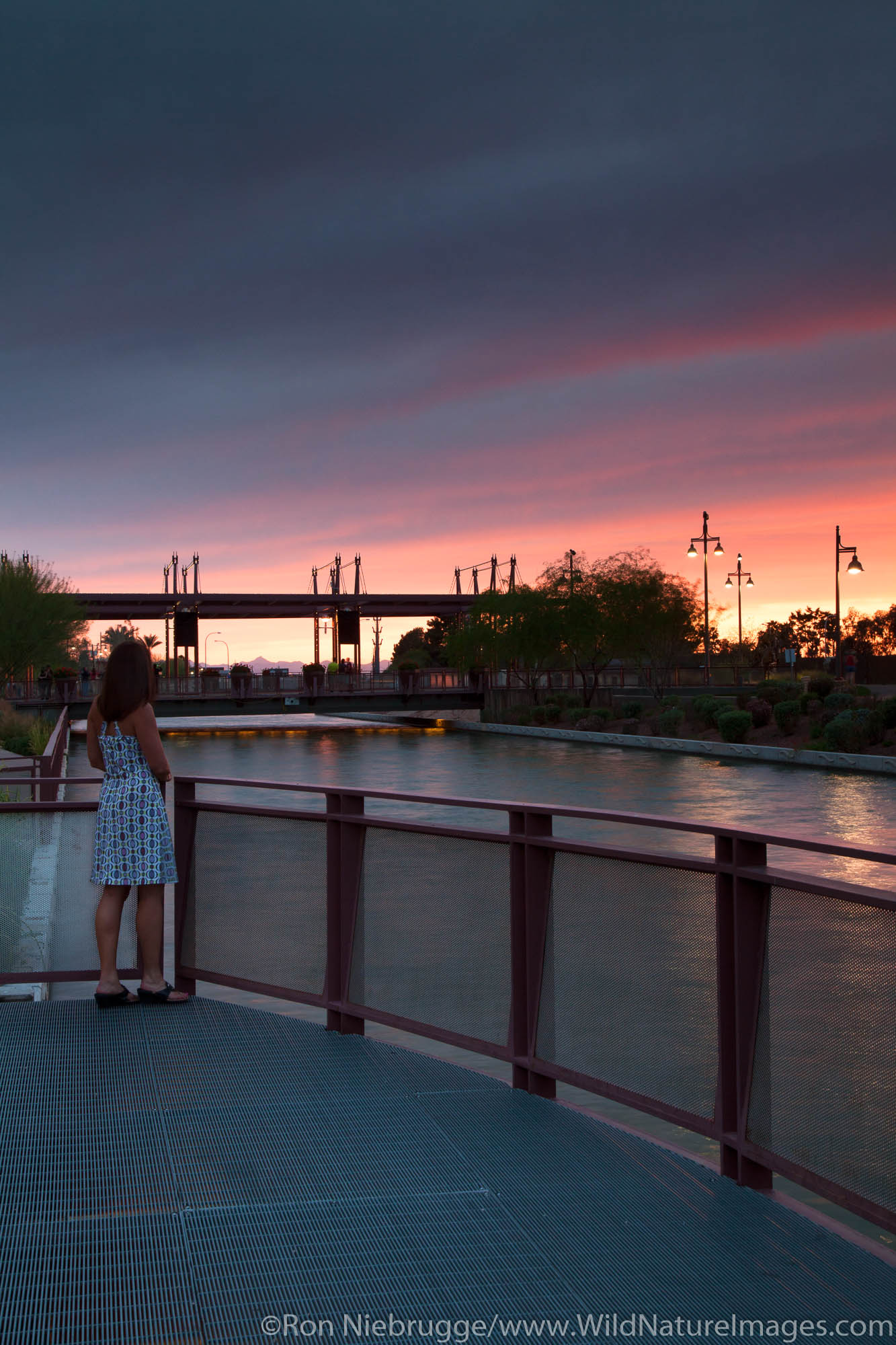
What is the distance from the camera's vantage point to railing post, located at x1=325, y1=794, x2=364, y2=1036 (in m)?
6.16

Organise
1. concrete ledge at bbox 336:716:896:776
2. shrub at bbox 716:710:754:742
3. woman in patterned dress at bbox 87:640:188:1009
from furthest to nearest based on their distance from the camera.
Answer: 1. shrub at bbox 716:710:754:742
2. concrete ledge at bbox 336:716:896:776
3. woman in patterned dress at bbox 87:640:188:1009

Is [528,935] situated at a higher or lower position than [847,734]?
higher

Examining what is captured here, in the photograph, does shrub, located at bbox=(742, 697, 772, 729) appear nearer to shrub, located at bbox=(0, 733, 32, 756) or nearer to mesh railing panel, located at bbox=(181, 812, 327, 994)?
shrub, located at bbox=(0, 733, 32, 756)

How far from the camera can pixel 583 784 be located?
99.6ft

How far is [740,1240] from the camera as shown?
3.95m

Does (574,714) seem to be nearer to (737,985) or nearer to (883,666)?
(883,666)

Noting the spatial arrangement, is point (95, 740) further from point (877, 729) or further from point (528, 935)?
point (877, 729)

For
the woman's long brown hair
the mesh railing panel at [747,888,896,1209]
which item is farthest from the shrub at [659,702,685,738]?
the mesh railing panel at [747,888,896,1209]

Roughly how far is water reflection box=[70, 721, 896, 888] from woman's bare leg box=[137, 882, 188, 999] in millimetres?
5101

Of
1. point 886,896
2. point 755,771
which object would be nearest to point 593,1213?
point 886,896

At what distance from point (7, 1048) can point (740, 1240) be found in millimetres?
3668

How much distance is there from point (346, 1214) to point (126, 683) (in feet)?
10.3

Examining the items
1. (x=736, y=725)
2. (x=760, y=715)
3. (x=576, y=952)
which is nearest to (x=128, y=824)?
(x=576, y=952)

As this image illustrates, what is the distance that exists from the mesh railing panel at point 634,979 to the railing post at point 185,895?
259 centimetres
